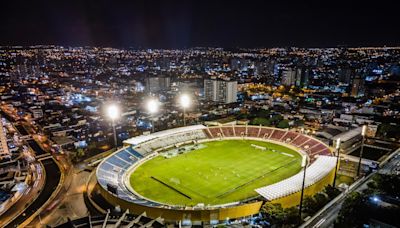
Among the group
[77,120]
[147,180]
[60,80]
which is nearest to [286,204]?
[147,180]

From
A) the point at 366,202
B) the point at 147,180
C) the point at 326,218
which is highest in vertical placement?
the point at 366,202

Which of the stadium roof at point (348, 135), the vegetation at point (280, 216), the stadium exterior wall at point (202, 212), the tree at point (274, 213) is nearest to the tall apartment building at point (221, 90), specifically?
the stadium roof at point (348, 135)

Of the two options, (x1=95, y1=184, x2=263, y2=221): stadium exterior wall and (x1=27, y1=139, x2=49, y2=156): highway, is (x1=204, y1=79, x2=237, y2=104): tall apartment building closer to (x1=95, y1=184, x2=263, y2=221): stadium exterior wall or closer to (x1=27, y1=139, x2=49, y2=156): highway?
(x1=27, y1=139, x2=49, y2=156): highway

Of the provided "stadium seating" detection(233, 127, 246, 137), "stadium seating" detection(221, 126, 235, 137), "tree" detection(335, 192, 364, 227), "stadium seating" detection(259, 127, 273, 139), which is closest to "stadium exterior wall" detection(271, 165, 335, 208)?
"tree" detection(335, 192, 364, 227)

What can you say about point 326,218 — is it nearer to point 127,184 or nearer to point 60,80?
point 127,184

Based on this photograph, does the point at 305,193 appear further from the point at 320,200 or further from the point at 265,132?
the point at 265,132

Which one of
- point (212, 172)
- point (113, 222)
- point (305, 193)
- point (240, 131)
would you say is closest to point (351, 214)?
point (305, 193)
